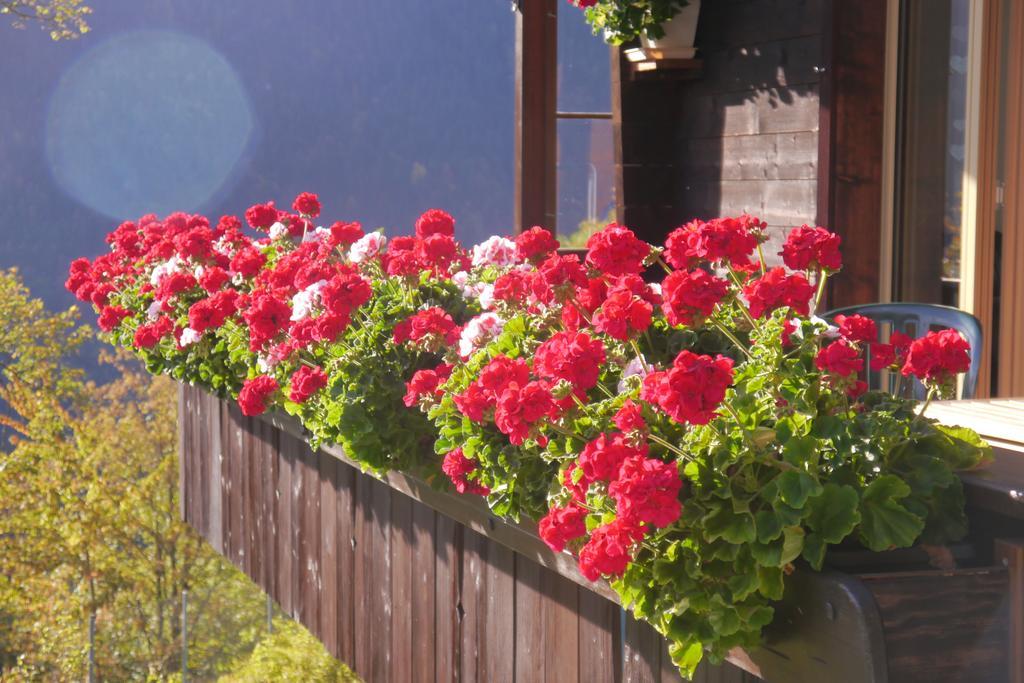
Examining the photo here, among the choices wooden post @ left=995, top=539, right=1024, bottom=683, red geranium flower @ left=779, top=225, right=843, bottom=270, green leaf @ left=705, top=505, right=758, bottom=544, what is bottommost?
wooden post @ left=995, top=539, right=1024, bottom=683

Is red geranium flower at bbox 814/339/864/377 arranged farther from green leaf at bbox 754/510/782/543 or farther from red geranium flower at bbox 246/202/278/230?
red geranium flower at bbox 246/202/278/230

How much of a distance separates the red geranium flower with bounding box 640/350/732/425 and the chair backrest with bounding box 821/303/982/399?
140 cm

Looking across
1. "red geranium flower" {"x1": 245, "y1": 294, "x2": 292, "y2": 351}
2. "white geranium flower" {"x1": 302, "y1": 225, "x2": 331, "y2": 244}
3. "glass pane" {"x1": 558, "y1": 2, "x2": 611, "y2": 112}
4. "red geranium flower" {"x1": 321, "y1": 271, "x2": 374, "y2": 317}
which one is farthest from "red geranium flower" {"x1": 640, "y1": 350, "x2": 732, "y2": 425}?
"glass pane" {"x1": 558, "y1": 2, "x2": 611, "y2": 112}

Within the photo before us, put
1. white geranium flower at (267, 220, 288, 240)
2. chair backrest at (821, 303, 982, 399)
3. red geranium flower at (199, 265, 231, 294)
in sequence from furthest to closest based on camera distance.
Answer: white geranium flower at (267, 220, 288, 240) → red geranium flower at (199, 265, 231, 294) → chair backrest at (821, 303, 982, 399)

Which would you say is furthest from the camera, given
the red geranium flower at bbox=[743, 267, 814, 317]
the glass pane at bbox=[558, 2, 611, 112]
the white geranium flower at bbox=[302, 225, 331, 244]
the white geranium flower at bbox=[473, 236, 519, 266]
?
the glass pane at bbox=[558, 2, 611, 112]

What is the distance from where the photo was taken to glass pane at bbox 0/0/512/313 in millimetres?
30594

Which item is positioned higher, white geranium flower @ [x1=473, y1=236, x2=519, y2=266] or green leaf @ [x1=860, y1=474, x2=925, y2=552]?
white geranium flower @ [x1=473, y1=236, x2=519, y2=266]

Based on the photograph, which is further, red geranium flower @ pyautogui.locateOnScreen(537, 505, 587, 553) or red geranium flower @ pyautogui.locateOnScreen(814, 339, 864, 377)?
red geranium flower @ pyautogui.locateOnScreen(537, 505, 587, 553)

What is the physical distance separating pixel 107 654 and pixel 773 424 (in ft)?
59.9

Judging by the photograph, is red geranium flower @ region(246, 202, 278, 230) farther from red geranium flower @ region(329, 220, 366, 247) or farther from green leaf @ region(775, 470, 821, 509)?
green leaf @ region(775, 470, 821, 509)

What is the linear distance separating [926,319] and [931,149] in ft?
4.29

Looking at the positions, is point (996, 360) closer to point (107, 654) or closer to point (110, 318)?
point (110, 318)

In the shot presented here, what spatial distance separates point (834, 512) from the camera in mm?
1400

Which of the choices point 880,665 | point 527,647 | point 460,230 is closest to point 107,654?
point 460,230
